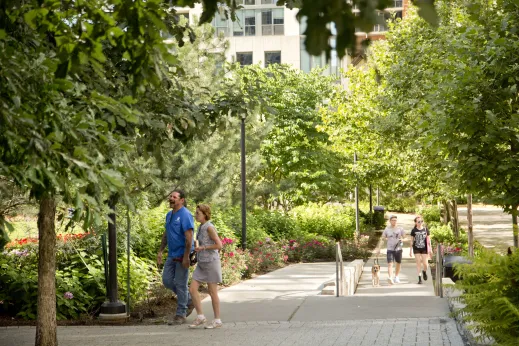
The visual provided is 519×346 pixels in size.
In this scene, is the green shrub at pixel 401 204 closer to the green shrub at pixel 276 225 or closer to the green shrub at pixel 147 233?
the green shrub at pixel 276 225

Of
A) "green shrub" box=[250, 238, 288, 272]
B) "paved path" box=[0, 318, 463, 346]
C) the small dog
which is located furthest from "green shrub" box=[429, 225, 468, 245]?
"paved path" box=[0, 318, 463, 346]

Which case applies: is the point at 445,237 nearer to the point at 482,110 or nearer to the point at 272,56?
the point at 482,110

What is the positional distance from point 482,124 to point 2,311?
25.3ft

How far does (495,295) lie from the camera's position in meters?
7.48

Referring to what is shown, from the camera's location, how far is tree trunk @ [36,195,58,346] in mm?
9430

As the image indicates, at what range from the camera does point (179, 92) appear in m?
10.7

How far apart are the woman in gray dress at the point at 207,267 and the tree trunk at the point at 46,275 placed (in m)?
2.41

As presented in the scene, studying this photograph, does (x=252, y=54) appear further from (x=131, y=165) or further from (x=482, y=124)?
(x=131, y=165)

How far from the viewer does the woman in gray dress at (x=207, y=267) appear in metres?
11.5

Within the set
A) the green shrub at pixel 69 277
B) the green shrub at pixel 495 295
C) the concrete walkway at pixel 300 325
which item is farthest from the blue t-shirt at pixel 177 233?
the green shrub at pixel 495 295

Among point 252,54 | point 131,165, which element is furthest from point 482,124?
point 252,54

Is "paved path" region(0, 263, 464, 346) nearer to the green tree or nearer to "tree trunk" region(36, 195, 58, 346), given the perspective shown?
"tree trunk" region(36, 195, 58, 346)

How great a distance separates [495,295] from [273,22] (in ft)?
182

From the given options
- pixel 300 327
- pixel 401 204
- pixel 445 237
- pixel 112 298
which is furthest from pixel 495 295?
pixel 401 204
